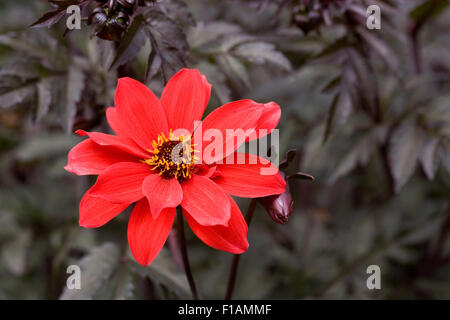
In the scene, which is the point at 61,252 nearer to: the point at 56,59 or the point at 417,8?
the point at 56,59

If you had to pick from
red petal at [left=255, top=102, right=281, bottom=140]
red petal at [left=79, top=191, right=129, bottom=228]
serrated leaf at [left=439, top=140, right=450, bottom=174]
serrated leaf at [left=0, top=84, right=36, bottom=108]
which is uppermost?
red petal at [left=255, top=102, right=281, bottom=140]

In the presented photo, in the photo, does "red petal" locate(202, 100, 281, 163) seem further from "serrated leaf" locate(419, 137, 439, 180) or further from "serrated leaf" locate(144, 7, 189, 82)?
"serrated leaf" locate(419, 137, 439, 180)

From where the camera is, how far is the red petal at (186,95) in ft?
2.89

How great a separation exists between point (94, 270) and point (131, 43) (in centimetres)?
58

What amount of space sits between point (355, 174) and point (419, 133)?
0.43 meters

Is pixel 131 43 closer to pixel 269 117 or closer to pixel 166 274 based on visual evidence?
pixel 269 117

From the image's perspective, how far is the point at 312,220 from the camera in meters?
1.91

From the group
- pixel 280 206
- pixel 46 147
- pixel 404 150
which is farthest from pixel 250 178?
pixel 46 147

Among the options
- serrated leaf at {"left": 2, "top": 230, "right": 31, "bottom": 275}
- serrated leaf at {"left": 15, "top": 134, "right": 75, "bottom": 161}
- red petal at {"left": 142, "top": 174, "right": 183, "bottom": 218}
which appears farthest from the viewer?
serrated leaf at {"left": 15, "top": 134, "right": 75, "bottom": 161}

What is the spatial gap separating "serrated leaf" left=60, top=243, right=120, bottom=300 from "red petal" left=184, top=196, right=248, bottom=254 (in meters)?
0.42

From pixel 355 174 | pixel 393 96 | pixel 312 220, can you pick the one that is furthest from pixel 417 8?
pixel 312 220

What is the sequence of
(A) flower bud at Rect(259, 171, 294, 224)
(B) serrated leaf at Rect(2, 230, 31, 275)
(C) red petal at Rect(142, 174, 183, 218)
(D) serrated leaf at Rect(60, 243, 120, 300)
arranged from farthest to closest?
(B) serrated leaf at Rect(2, 230, 31, 275) → (D) serrated leaf at Rect(60, 243, 120, 300) → (A) flower bud at Rect(259, 171, 294, 224) → (C) red petal at Rect(142, 174, 183, 218)

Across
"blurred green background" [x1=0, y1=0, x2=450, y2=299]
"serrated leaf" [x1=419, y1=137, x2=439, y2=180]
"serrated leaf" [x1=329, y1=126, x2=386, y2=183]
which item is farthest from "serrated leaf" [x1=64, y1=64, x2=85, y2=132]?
"serrated leaf" [x1=419, y1=137, x2=439, y2=180]

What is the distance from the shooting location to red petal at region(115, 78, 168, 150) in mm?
857
